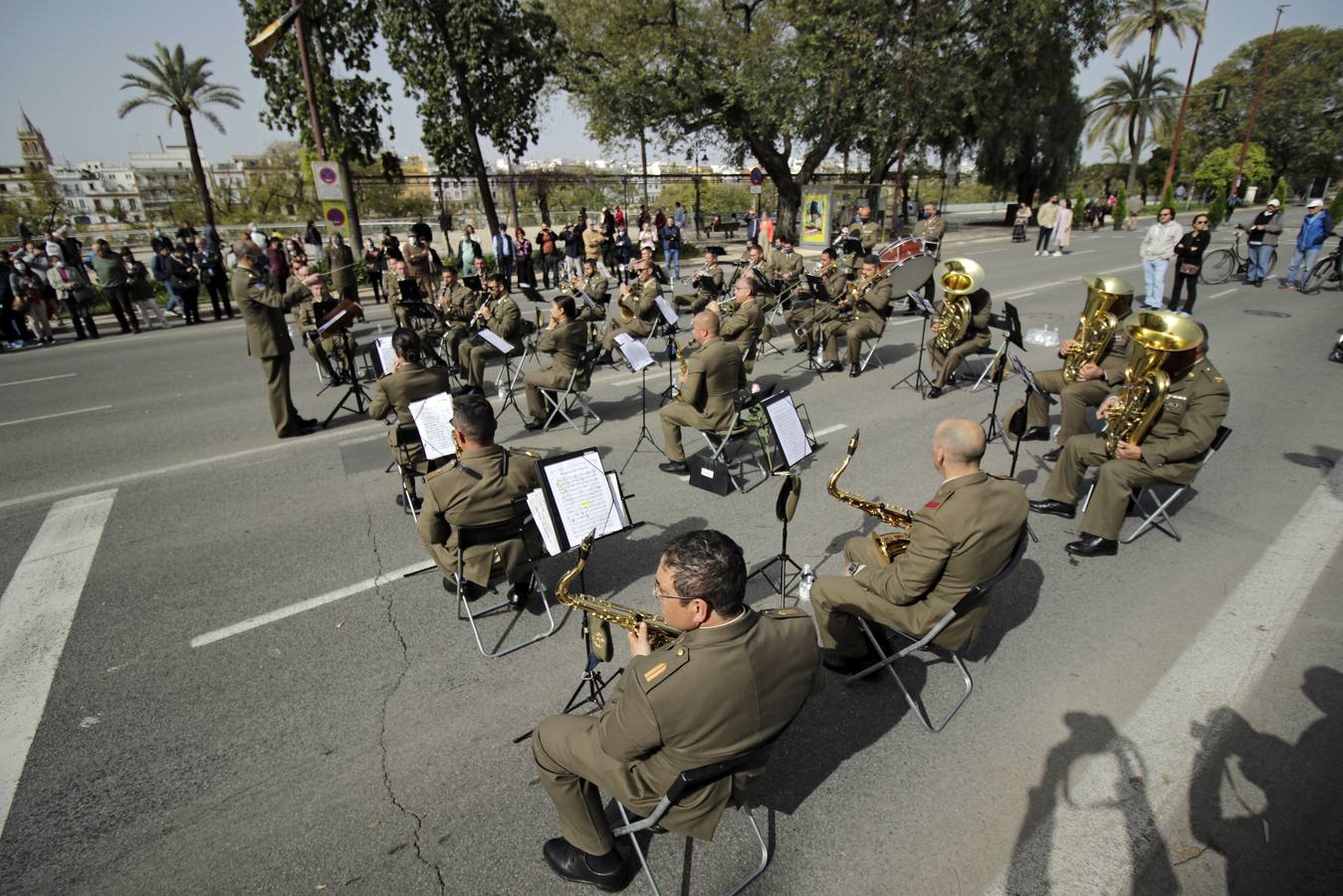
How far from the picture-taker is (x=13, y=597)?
4719 mm

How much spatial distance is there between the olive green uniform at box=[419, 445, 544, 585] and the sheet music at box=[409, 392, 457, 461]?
146 centimetres

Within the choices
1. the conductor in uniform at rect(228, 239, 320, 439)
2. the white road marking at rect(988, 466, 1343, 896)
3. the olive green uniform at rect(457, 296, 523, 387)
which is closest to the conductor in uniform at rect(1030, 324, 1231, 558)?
the white road marking at rect(988, 466, 1343, 896)

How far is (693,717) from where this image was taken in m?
2.21

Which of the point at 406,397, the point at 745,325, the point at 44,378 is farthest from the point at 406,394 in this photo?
the point at 44,378

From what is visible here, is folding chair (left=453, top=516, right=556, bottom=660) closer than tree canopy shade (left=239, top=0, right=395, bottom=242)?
Yes

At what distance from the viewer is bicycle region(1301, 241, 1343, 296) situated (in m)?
13.9

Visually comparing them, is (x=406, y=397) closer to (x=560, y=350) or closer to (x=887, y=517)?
(x=560, y=350)

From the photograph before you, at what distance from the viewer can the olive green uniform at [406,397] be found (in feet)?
19.0

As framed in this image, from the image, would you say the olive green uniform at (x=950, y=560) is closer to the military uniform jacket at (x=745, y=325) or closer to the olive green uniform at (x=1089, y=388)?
the olive green uniform at (x=1089, y=388)

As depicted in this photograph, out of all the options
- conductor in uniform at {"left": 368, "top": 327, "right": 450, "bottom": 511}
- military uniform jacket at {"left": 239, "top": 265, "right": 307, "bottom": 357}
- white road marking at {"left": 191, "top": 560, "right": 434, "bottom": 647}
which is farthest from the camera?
military uniform jacket at {"left": 239, "top": 265, "right": 307, "bottom": 357}

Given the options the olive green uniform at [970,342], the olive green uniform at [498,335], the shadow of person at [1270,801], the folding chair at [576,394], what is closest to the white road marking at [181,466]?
the olive green uniform at [498,335]

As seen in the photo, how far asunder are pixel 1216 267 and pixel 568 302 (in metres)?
18.1

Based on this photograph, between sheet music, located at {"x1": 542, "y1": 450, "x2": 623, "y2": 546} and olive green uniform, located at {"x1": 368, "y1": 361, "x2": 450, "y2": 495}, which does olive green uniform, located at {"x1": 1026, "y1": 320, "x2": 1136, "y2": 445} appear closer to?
sheet music, located at {"x1": 542, "y1": 450, "x2": 623, "y2": 546}

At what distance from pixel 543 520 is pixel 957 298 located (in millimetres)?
6374
